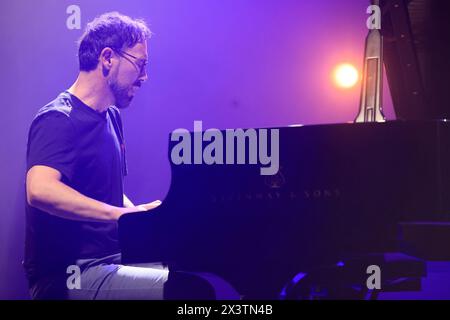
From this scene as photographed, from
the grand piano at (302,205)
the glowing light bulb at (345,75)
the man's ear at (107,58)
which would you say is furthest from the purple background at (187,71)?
the grand piano at (302,205)

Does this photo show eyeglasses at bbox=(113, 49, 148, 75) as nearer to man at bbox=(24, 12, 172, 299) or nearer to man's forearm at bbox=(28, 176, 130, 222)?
man at bbox=(24, 12, 172, 299)

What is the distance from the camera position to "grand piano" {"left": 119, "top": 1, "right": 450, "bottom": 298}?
4.87 ft

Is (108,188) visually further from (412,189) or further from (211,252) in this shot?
(412,189)

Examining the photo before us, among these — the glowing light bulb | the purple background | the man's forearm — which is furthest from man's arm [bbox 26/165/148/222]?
the glowing light bulb

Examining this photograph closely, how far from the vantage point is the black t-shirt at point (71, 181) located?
5.77ft

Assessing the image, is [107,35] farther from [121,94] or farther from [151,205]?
[151,205]

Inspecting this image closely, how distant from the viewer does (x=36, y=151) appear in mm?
1741

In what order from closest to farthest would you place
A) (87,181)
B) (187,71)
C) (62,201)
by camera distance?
(62,201) < (87,181) < (187,71)

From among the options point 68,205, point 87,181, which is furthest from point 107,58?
point 68,205

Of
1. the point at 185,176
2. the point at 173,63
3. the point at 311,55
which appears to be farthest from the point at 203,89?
the point at 185,176

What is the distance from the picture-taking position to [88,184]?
1790 mm

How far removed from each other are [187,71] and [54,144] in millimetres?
645

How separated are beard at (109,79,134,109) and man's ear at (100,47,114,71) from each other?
0.19 ft

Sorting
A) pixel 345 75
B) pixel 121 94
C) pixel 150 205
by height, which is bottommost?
pixel 150 205
